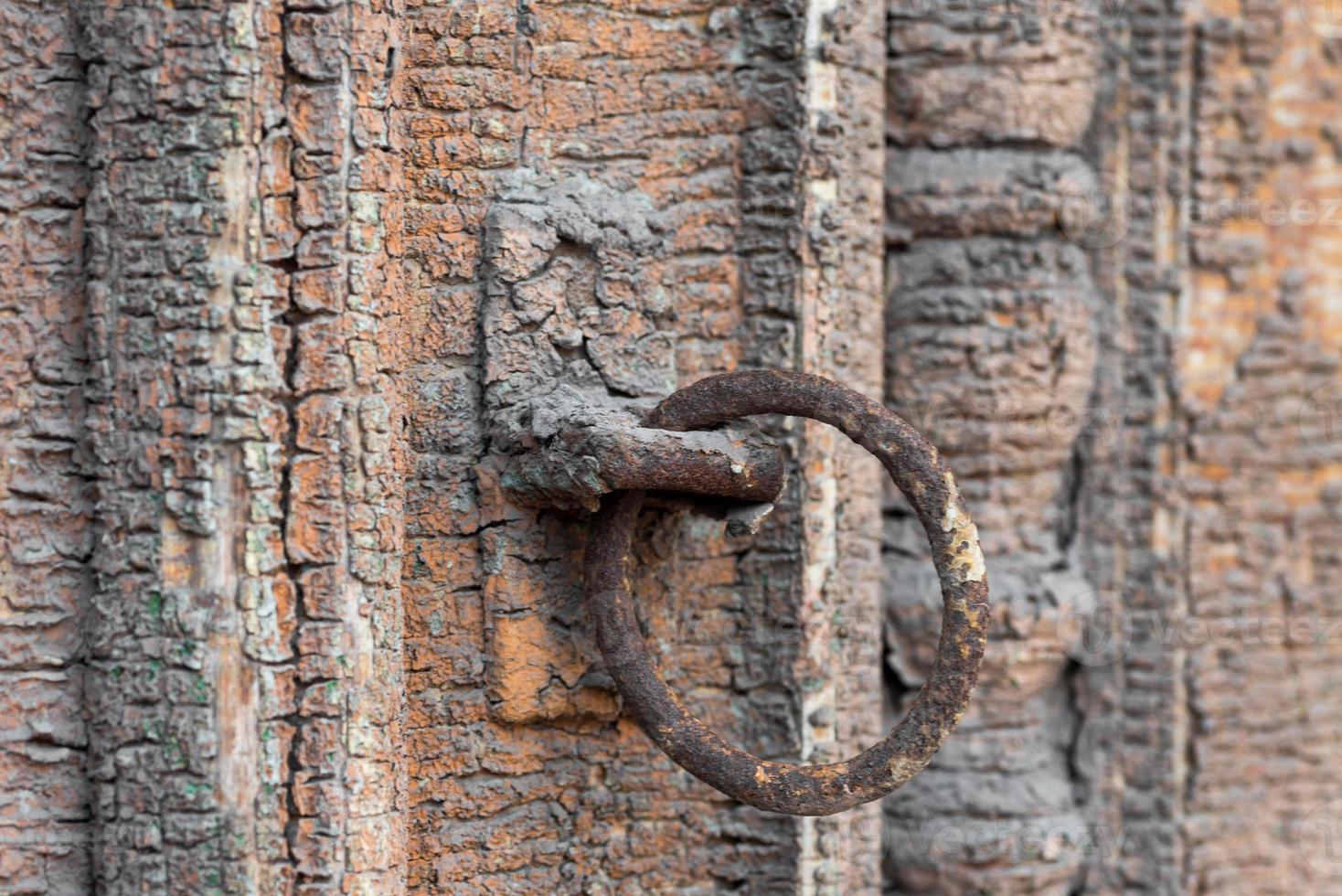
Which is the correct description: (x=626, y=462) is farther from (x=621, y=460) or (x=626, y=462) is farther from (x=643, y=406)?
(x=643, y=406)

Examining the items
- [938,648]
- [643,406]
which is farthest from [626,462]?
[938,648]

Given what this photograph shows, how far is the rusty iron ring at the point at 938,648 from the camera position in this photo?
77.4 inches

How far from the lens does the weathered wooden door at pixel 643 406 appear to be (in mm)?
1855

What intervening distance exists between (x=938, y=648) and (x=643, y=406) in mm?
527

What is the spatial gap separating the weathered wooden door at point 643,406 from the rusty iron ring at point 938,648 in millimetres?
109

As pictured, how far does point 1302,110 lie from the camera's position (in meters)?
3.29

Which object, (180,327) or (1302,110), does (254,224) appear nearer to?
(180,327)

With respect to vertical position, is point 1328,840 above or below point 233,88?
below

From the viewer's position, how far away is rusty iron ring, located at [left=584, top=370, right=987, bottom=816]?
197cm

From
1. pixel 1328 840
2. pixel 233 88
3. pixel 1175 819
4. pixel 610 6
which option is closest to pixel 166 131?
pixel 233 88

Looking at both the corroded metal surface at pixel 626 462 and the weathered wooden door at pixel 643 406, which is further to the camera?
the corroded metal surface at pixel 626 462

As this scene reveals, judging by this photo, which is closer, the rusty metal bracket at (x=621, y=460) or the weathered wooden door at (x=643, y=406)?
the weathered wooden door at (x=643, y=406)

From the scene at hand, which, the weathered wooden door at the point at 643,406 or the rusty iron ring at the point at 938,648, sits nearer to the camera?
the weathered wooden door at the point at 643,406

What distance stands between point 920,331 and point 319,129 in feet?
4.47
